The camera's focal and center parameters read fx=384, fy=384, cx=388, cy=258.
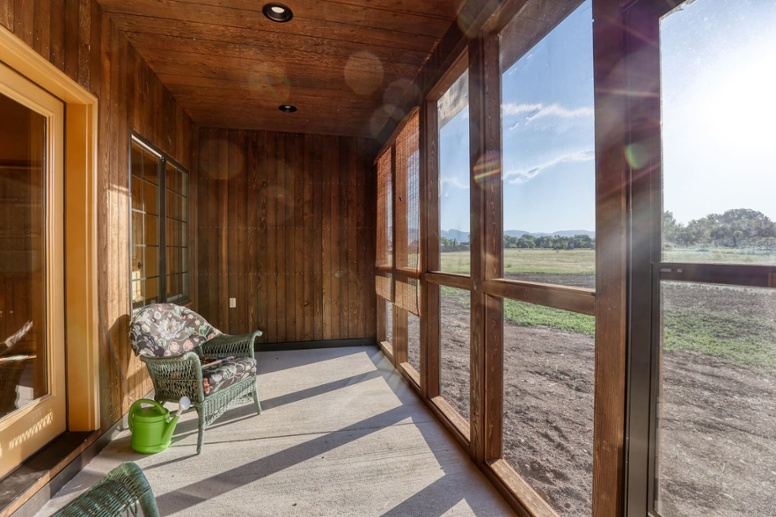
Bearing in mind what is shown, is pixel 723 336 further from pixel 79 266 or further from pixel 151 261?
pixel 151 261

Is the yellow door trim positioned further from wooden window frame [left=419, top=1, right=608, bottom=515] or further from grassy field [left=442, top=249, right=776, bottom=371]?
grassy field [left=442, top=249, right=776, bottom=371]

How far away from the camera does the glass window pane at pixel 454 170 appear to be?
2.82 meters

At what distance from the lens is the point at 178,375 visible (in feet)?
7.89

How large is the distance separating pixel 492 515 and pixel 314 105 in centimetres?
374

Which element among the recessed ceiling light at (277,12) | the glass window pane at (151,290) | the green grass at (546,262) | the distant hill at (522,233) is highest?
the recessed ceiling light at (277,12)

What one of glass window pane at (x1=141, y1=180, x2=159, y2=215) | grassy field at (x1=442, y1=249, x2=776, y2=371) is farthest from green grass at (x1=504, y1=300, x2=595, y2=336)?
glass window pane at (x1=141, y1=180, x2=159, y2=215)

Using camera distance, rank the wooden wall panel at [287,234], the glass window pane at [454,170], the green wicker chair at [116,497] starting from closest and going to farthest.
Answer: the green wicker chair at [116,497] < the glass window pane at [454,170] < the wooden wall panel at [287,234]

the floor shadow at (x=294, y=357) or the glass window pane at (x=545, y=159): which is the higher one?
the glass window pane at (x=545, y=159)

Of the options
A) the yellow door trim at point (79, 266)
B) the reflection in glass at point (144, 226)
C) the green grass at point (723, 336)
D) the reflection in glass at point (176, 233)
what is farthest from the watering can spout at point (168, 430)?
the green grass at point (723, 336)

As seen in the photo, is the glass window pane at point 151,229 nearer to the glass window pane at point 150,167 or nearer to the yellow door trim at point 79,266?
the glass window pane at point 150,167

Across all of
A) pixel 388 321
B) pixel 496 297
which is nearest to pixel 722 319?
pixel 496 297

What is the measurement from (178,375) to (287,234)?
2.65 metres

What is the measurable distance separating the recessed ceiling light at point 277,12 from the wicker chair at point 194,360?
217cm

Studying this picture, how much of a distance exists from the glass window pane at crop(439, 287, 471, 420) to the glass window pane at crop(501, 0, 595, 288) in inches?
24.7
